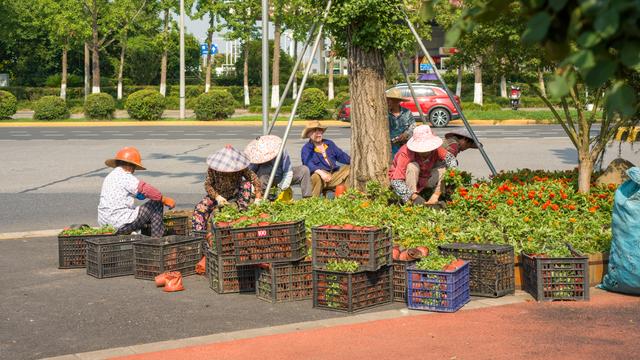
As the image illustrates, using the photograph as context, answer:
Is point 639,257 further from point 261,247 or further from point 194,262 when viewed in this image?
point 194,262

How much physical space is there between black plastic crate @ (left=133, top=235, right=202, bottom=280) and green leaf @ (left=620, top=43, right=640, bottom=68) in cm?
663

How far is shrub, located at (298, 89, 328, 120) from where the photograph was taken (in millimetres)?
38594

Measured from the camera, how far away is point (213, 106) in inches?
1528

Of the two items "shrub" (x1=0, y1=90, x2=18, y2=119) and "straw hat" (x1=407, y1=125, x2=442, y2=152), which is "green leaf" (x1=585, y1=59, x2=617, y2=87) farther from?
"shrub" (x1=0, y1=90, x2=18, y2=119)

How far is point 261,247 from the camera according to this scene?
8.09m

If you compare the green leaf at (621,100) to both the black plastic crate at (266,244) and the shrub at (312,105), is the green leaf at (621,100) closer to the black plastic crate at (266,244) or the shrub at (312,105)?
the black plastic crate at (266,244)

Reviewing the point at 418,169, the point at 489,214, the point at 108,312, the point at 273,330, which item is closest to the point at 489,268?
the point at 489,214

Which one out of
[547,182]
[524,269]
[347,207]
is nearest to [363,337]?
[524,269]

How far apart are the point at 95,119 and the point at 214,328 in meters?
35.3

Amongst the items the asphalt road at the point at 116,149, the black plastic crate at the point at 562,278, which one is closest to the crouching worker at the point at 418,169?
A: the black plastic crate at the point at 562,278

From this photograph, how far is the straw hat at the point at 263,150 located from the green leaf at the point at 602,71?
851 cm

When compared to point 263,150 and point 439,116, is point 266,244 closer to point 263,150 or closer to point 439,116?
point 263,150

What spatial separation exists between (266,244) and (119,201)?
8.36ft

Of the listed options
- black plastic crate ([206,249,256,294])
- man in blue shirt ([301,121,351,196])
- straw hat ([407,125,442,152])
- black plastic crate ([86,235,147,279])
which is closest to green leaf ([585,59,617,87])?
black plastic crate ([206,249,256,294])
